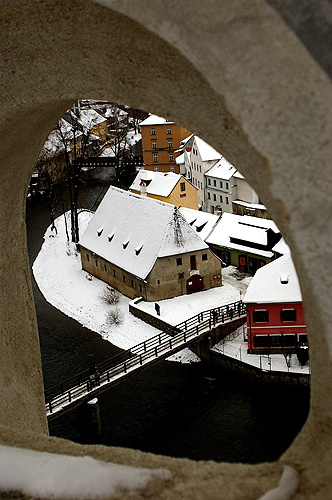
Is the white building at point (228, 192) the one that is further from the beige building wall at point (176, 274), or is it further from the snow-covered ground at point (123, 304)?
the beige building wall at point (176, 274)

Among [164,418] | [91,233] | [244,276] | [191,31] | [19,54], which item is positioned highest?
[19,54]

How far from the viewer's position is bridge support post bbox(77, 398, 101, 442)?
45.7 feet

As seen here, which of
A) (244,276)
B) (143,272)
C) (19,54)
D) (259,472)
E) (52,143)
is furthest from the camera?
(52,143)

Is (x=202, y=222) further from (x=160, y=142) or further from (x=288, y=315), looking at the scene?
(x=160, y=142)

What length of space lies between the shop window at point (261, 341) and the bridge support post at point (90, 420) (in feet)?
16.6

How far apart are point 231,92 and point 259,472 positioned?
99 cm

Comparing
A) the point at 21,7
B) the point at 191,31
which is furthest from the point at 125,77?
the point at 191,31

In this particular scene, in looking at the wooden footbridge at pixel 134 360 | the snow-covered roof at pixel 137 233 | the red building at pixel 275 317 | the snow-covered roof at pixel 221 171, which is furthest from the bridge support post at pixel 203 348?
the snow-covered roof at pixel 221 171

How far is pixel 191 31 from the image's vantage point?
121 centimetres

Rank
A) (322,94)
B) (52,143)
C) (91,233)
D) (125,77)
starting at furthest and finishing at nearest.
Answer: (52,143), (91,233), (125,77), (322,94)

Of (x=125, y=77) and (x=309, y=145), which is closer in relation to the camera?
(x=309, y=145)

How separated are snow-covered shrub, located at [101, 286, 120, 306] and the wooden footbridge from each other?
3.43m

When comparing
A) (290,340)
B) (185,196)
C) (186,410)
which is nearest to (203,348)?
(290,340)

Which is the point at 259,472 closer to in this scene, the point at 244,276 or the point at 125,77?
the point at 125,77
